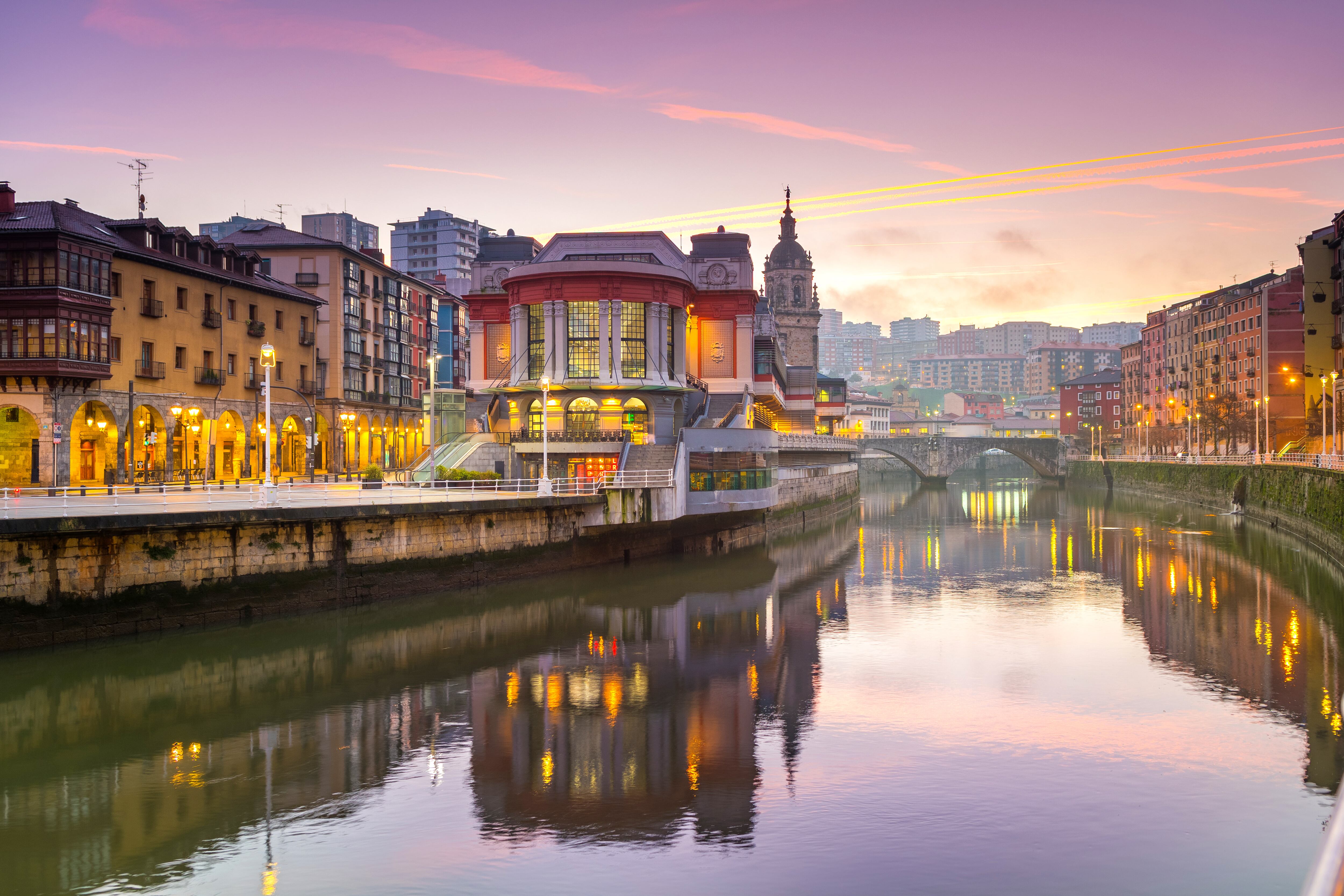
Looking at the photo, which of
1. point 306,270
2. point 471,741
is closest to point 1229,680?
point 471,741

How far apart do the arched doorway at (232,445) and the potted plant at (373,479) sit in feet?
53.1

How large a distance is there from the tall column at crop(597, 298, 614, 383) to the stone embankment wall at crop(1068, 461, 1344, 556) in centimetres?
4428

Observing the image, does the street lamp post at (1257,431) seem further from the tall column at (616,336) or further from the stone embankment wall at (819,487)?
the tall column at (616,336)

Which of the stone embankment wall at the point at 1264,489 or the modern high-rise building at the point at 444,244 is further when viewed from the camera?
the modern high-rise building at the point at 444,244

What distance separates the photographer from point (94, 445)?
2534 inches

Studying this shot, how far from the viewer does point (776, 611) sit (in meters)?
48.0

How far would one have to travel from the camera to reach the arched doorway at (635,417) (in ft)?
246

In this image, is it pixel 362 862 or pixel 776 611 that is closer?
pixel 362 862

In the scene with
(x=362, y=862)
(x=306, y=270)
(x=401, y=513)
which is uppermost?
Result: (x=306, y=270)

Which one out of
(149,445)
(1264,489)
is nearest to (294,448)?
(149,445)

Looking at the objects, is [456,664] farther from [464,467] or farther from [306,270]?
[306,270]

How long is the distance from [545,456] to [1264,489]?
207 feet

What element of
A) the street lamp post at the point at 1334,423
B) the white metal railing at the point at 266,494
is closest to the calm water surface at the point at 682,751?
the white metal railing at the point at 266,494

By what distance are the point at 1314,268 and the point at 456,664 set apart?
107464mm
